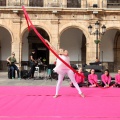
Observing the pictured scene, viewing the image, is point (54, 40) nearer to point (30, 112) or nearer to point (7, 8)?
point (7, 8)

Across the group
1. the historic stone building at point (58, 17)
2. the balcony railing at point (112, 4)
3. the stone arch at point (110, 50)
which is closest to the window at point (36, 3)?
the historic stone building at point (58, 17)

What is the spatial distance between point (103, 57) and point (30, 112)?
21788mm

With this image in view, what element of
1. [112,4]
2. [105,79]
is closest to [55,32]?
[112,4]

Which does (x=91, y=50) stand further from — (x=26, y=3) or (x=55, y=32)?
(x=26, y=3)

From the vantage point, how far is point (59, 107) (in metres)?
7.86

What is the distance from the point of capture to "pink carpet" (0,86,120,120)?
6715mm

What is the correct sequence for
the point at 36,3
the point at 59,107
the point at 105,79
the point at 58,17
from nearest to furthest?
the point at 59,107 < the point at 105,79 < the point at 58,17 < the point at 36,3

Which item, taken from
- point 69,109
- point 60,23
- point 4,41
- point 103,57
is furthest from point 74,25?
point 69,109

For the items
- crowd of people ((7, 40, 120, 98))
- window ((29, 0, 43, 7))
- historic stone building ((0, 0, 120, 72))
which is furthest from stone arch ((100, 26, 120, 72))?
crowd of people ((7, 40, 120, 98))

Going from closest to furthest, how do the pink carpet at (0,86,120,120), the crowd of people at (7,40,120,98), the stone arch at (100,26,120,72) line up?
the pink carpet at (0,86,120,120) < the crowd of people at (7,40,120,98) < the stone arch at (100,26,120,72)

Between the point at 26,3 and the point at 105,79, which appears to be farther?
Result: the point at 26,3

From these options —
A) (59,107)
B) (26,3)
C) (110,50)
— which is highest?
(26,3)

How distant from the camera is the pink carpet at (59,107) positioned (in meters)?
6.71

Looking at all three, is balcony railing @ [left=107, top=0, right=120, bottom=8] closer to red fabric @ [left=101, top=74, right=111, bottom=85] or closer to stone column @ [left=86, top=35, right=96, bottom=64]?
stone column @ [left=86, top=35, right=96, bottom=64]
